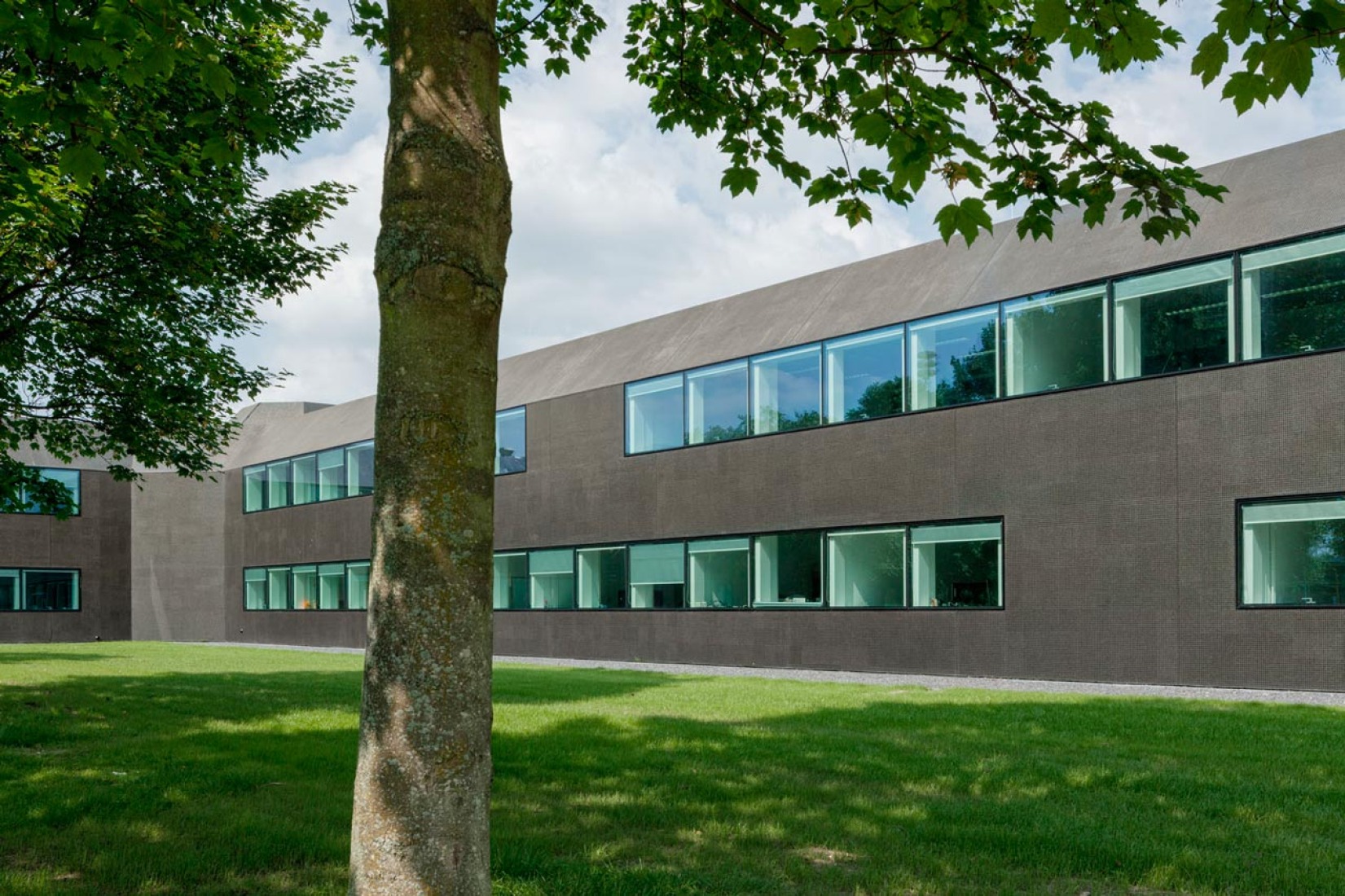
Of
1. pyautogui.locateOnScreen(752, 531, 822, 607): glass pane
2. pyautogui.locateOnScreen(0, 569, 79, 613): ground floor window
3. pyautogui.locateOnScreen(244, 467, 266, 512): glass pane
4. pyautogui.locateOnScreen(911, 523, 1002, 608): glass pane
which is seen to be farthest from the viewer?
pyautogui.locateOnScreen(244, 467, 266, 512): glass pane

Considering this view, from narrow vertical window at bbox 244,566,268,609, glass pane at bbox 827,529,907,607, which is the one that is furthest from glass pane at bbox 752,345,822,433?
narrow vertical window at bbox 244,566,268,609

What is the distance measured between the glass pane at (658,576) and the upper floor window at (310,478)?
30.6 feet

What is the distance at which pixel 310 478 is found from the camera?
34875 mm

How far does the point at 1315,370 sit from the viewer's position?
14.8 metres

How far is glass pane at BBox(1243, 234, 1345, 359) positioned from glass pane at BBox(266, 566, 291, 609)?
29.1 m

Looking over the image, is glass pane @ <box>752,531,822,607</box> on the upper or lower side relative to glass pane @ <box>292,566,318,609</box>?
upper

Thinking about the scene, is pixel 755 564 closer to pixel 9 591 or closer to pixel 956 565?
pixel 956 565

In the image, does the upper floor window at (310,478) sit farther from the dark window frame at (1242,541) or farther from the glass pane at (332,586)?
the dark window frame at (1242,541)

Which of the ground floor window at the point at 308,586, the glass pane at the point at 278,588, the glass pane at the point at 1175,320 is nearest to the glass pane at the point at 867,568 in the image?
the glass pane at the point at 1175,320

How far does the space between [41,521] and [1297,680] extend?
117 feet

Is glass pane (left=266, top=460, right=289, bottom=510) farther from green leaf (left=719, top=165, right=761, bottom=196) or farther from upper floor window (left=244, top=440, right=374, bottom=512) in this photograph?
green leaf (left=719, top=165, right=761, bottom=196)

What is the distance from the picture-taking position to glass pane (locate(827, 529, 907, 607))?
19.5 meters

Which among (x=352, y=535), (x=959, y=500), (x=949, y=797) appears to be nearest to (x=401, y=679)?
(x=949, y=797)

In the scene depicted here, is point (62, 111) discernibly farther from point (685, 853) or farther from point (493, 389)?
point (685, 853)
